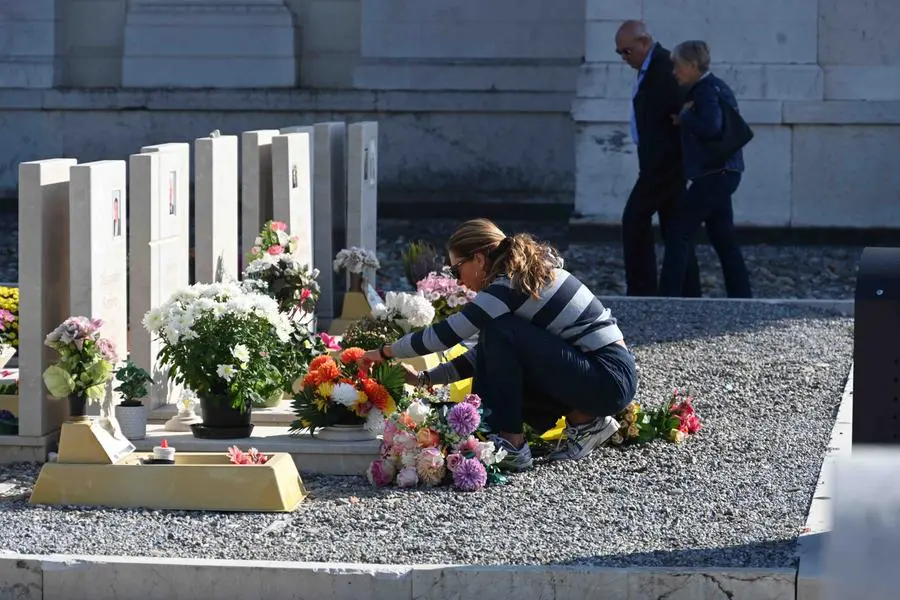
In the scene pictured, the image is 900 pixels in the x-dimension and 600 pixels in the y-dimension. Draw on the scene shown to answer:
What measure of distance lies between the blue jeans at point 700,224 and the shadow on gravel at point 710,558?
5246 millimetres

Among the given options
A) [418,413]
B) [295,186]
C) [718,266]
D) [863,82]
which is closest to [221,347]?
[418,413]

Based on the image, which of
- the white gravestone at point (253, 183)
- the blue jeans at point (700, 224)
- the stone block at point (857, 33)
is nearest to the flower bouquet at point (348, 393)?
the white gravestone at point (253, 183)

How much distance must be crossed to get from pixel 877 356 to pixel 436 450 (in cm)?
197

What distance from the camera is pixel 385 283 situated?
43.8 feet

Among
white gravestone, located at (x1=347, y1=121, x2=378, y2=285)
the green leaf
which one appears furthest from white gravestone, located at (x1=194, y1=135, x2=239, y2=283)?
white gravestone, located at (x1=347, y1=121, x2=378, y2=285)

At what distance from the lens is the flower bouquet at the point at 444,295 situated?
7938 mm

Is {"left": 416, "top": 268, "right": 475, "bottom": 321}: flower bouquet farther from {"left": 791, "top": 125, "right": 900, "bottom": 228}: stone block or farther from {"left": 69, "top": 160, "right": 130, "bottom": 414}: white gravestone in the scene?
{"left": 791, "top": 125, "right": 900, "bottom": 228}: stone block

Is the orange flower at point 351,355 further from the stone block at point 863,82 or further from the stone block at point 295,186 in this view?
the stone block at point 863,82

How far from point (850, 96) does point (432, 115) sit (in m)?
4.73

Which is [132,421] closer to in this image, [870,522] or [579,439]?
[579,439]

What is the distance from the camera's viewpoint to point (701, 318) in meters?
10.4

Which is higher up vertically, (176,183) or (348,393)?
(176,183)

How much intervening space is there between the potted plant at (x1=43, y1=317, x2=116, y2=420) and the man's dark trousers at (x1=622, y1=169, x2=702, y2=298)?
17.3ft

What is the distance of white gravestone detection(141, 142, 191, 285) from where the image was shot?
7.10 m
